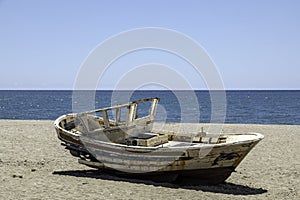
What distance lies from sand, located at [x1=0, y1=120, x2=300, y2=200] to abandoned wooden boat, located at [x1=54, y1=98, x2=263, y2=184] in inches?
12.8

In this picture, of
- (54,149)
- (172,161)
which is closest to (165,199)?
(172,161)

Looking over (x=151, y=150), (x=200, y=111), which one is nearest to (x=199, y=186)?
(x=151, y=150)

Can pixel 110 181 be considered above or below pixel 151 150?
below

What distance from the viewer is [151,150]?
30.7ft

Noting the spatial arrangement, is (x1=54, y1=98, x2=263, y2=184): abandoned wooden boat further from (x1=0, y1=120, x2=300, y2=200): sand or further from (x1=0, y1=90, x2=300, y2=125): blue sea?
(x1=0, y1=90, x2=300, y2=125): blue sea

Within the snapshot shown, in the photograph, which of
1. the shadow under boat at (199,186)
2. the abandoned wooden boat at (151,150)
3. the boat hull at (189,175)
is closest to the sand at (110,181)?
the shadow under boat at (199,186)

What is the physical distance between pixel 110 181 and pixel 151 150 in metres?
1.39

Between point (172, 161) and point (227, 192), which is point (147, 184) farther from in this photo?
point (227, 192)

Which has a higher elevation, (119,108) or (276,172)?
(119,108)

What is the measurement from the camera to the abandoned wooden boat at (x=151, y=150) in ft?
30.2

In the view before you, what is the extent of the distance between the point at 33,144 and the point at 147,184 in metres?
8.70

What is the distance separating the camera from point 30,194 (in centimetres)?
819

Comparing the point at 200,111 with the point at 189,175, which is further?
the point at 200,111

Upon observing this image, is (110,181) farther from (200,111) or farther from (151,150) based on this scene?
(200,111)
